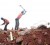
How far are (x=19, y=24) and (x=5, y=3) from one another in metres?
0.56

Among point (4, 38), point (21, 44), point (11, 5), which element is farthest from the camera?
point (11, 5)

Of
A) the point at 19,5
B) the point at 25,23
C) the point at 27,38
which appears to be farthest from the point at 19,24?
the point at 27,38

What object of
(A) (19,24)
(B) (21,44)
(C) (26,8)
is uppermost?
(C) (26,8)

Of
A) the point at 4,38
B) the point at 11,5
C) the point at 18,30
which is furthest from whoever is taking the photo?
the point at 11,5

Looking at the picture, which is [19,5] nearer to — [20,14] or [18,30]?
[20,14]

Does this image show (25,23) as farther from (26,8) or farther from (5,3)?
(5,3)

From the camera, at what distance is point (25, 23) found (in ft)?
14.1

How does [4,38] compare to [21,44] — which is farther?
[4,38]

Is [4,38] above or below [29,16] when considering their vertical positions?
below

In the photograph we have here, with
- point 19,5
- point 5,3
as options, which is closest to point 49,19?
point 19,5

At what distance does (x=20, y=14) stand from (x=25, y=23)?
238mm

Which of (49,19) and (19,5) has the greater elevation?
(19,5)

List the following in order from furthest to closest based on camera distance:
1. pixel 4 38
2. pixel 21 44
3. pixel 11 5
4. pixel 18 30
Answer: pixel 11 5, pixel 18 30, pixel 4 38, pixel 21 44

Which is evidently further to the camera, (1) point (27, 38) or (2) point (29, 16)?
(2) point (29, 16)
